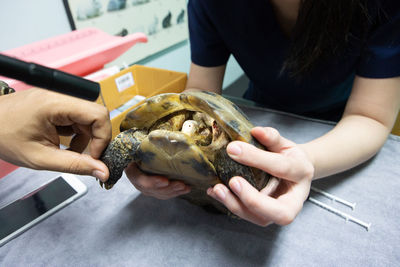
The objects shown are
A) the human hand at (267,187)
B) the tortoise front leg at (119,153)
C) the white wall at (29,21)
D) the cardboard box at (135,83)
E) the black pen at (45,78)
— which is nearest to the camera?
the black pen at (45,78)

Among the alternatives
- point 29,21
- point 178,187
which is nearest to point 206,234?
point 178,187

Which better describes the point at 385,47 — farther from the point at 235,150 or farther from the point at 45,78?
the point at 45,78

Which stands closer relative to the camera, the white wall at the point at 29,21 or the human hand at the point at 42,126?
the human hand at the point at 42,126

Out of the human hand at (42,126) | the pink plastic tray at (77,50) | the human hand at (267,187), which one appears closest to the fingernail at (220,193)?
the human hand at (267,187)

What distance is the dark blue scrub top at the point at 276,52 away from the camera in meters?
0.67

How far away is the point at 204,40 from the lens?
955 mm

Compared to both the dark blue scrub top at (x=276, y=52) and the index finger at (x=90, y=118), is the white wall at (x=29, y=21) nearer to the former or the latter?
the dark blue scrub top at (x=276, y=52)

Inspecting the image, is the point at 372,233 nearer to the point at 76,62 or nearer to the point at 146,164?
the point at 146,164

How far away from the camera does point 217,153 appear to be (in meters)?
0.56

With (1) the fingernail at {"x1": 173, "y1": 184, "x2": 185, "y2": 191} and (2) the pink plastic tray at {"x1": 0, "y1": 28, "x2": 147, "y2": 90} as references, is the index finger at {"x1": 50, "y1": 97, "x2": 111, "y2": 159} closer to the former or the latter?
(1) the fingernail at {"x1": 173, "y1": 184, "x2": 185, "y2": 191}

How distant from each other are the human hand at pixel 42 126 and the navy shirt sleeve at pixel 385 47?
0.74 meters

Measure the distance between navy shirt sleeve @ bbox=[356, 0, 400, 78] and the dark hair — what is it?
0.12 ft

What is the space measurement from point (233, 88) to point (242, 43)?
1985 mm

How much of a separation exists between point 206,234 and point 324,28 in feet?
2.08
